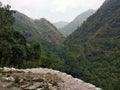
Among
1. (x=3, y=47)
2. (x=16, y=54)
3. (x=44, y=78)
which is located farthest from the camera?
(x=16, y=54)

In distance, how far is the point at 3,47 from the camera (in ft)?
195

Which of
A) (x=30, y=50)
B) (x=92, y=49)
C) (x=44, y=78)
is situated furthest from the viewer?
(x=92, y=49)

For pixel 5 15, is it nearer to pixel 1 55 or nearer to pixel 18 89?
pixel 1 55

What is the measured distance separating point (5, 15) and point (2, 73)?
41.8 meters

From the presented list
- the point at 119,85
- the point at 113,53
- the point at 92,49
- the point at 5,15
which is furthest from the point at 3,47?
the point at 92,49

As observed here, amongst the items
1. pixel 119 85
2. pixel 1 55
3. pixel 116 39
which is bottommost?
pixel 119 85

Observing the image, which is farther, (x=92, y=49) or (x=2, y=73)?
(x=92, y=49)

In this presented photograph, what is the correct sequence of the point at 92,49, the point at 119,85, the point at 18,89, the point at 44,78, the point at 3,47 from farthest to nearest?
the point at 92,49, the point at 119,85, the point at 3,47, the point at 44,78, the point at 18,89

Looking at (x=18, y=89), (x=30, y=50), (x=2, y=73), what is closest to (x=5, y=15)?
(x=30, y=50)

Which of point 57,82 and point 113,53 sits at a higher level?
point 113,53

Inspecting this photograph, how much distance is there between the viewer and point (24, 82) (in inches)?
800

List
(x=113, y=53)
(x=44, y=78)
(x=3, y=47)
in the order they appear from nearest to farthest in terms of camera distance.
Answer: (x=44, y=78), (x=3, y=47), (x=113, y=53)

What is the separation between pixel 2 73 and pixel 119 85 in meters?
63.0

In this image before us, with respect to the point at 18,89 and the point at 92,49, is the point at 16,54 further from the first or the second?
the point at 92,49
